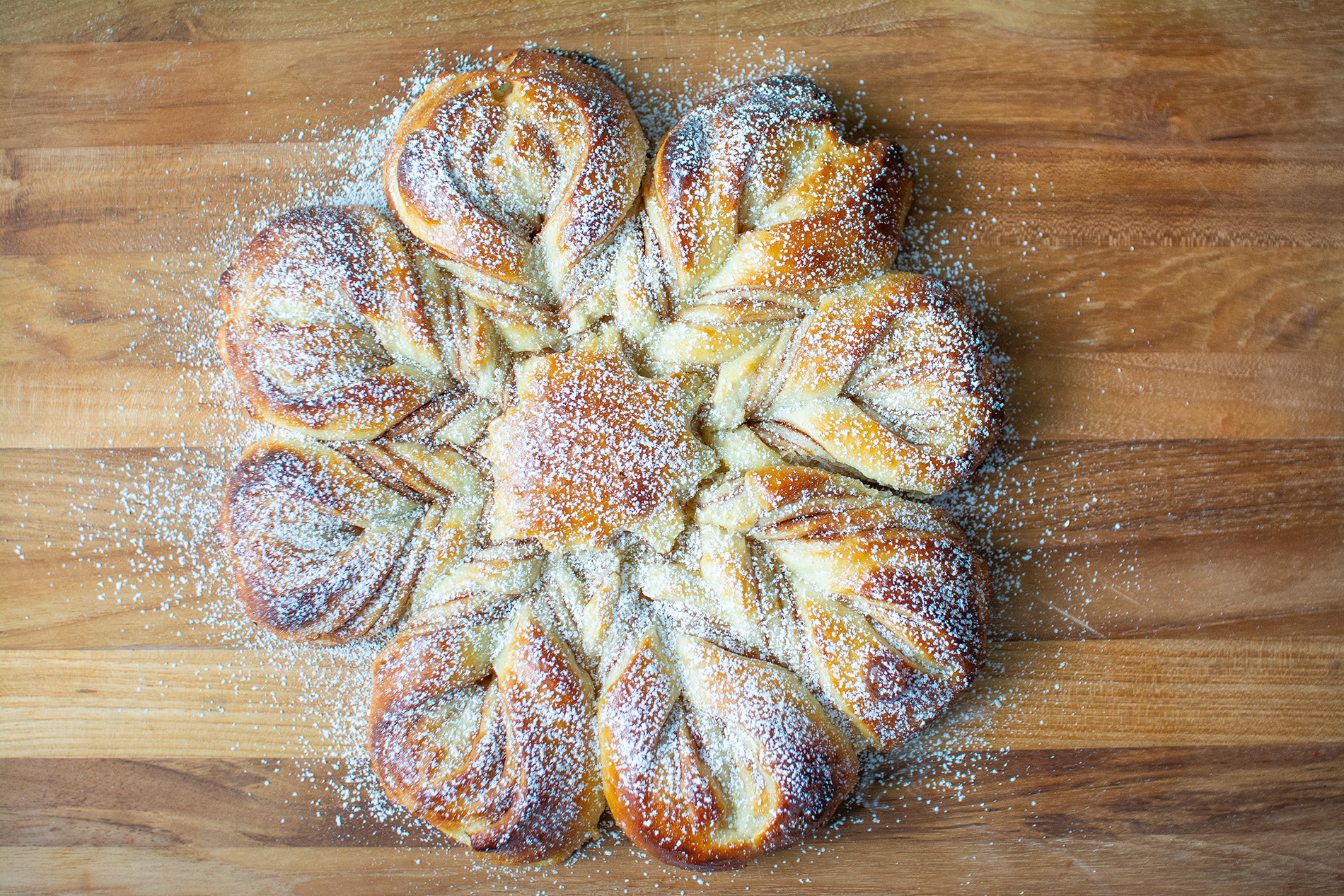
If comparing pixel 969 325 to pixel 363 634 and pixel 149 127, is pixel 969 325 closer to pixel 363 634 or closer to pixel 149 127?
pixel 363 634

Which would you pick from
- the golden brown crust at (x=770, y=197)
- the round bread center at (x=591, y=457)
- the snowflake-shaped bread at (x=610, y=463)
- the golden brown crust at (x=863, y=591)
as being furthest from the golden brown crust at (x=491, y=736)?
the golden brown crust at (x=770, y=197)

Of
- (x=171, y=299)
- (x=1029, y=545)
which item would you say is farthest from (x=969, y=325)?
(x=171, y=299)

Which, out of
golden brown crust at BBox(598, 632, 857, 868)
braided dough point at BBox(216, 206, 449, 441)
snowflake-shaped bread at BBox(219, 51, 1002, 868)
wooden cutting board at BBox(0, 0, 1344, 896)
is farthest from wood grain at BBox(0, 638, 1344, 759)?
braided dough point at BBox(216, 206, 449, 441)

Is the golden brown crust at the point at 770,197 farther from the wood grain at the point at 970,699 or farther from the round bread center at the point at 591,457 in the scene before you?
the wood grain at the point at 970,699

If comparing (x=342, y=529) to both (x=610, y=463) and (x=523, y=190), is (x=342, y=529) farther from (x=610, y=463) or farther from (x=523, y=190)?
(x=523, y=190)

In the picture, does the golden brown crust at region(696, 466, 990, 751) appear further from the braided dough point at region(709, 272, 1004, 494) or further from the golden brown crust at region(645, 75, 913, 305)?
the golden brown crust at region(645, 75, 913, 305)

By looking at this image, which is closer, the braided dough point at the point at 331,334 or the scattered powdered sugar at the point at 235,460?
the braided dough point at the point at 331,334

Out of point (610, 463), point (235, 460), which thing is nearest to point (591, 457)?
point (610, 463)
